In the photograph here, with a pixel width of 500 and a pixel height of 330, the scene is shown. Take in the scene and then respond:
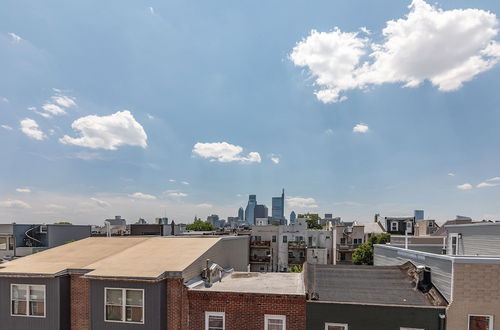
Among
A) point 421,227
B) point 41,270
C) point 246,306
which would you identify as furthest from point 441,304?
point 421,227

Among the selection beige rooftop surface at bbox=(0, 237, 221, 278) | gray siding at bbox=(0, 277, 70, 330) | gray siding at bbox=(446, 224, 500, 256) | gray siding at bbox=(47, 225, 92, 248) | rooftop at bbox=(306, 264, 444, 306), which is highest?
gray siding at bbox=(446, 224, 500, 256)

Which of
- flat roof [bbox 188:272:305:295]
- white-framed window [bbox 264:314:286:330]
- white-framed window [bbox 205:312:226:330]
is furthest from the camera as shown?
flat roof [bbox 188:272:305:295]

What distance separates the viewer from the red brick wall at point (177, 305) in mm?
14873

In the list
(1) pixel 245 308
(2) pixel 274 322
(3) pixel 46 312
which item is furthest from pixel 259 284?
(3) pixel 46 312

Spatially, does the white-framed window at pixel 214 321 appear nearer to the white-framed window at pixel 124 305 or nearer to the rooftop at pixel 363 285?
the white-framed window at pixel 124 305

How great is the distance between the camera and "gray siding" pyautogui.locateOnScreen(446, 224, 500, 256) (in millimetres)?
16416

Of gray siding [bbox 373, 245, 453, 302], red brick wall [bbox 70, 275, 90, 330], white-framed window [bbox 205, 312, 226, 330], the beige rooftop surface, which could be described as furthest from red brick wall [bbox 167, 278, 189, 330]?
gray siding [bbox 373, 245, 453, 302]

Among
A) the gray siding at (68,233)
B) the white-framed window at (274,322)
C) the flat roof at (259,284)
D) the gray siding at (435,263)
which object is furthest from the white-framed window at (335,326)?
the gray siding at (68,233)

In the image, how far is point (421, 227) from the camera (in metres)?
63.3

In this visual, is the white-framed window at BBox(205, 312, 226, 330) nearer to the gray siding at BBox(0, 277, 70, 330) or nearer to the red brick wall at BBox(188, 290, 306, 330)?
the red brick wall at BBox(188, 290, 306, 330)

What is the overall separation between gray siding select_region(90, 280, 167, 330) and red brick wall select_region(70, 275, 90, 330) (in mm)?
1587

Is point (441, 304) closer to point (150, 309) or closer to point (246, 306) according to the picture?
point (246, 306)

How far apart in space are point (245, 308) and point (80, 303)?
34.1 ft

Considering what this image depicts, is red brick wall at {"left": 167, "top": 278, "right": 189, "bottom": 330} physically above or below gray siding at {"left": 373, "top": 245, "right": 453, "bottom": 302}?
below
